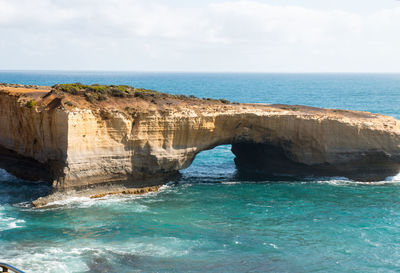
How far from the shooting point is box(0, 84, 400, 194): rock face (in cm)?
3531

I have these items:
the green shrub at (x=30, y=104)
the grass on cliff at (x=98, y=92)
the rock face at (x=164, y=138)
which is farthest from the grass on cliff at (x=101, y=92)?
the green shrub at (x=30, y=104)

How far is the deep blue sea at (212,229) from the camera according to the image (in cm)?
2520

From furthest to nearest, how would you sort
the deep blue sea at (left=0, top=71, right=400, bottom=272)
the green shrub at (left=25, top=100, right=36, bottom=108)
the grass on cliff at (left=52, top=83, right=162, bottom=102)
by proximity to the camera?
the grass on cliff at (left=52, top=83, right=162, bottom=102), the green shrub at (left=25, top=100, right=36, bottom=108), the deep blue sea at (left=0, top=71, right=400, bottom=272)

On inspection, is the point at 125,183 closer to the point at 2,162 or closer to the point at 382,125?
the point at 2,162

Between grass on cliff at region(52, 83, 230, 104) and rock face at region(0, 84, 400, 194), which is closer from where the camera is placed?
rock face at region(0, 84, 400, 194)

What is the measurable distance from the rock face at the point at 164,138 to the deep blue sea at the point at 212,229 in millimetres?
1876

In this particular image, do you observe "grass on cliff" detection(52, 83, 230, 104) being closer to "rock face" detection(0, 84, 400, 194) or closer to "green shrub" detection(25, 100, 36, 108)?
"rock face" detection(0, 84, 400, 194)

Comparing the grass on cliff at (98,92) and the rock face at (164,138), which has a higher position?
the grass on cliff at (98,92)

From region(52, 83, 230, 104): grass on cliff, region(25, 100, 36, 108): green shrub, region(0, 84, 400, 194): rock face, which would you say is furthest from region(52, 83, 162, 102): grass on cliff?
region(25, 100, 36, 108): green shrub

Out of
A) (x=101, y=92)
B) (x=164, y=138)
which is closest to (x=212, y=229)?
(x=164, y=138)

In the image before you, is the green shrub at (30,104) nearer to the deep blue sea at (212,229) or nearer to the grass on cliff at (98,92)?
the grass on cliff at (98,92)

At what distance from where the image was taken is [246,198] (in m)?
36.9

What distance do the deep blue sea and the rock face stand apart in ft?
6.15

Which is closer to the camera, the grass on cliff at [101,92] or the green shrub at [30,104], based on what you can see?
the green shrub at [30,104]
